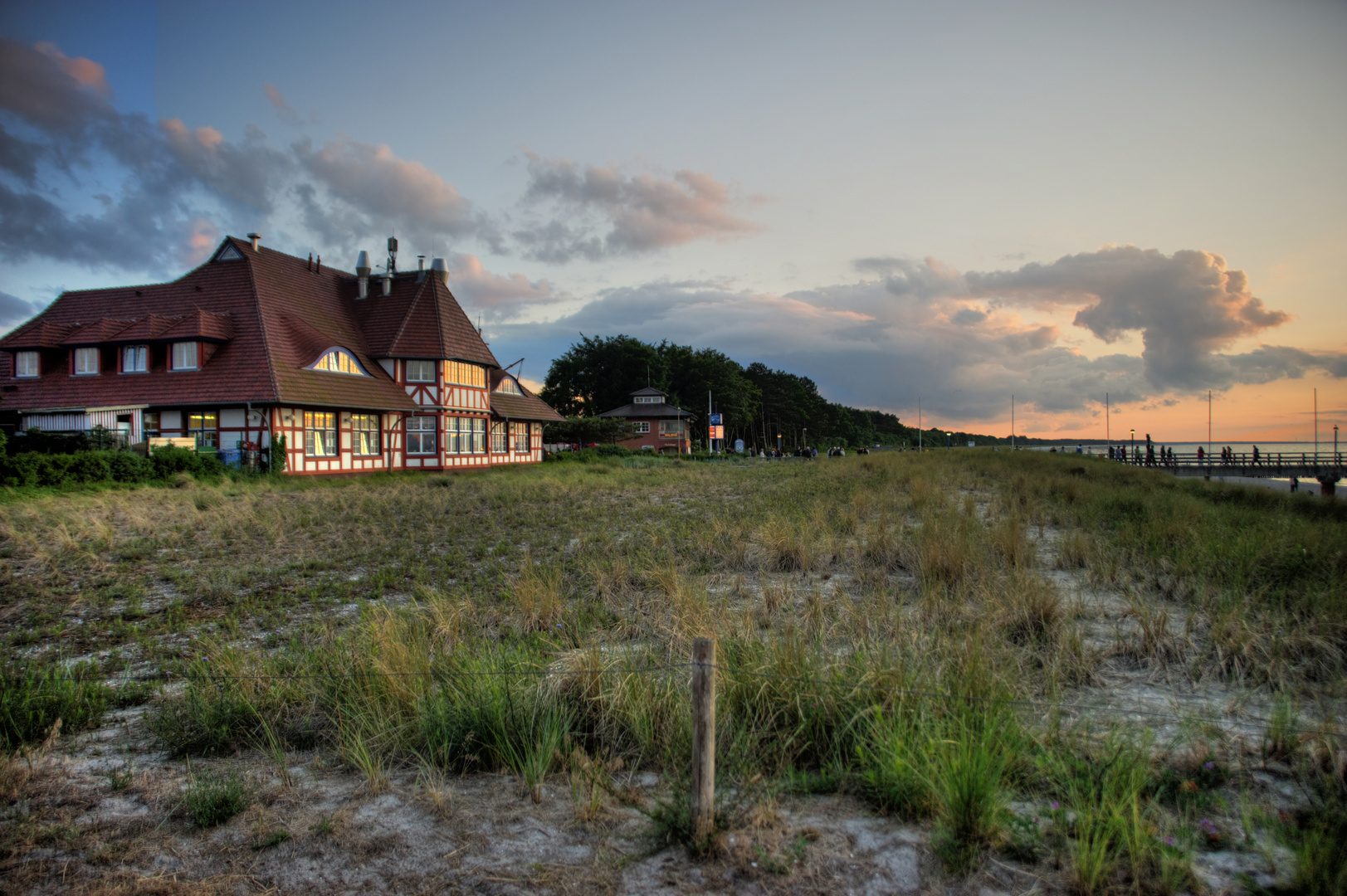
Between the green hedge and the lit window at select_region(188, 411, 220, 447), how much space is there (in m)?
4.63

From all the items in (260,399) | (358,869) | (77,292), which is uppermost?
(77,292)

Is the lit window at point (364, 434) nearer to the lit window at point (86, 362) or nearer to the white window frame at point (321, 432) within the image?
the white window frame at point (321, 432)

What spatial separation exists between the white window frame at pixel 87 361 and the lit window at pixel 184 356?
11.5ft

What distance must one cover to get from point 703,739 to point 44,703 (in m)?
4.80

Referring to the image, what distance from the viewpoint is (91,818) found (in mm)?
3502

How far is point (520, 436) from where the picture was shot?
137 ft

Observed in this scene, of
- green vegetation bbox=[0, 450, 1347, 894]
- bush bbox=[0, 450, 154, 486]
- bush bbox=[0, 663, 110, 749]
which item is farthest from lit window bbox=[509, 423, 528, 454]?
bush bbox=[0, 663, 110, 749]

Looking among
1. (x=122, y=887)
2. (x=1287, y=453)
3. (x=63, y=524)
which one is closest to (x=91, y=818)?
(x=122, y=887)

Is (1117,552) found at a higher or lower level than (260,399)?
lower

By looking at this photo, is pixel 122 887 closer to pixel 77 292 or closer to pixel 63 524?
pixel 63 524

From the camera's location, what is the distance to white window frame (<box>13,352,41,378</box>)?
93.2ft

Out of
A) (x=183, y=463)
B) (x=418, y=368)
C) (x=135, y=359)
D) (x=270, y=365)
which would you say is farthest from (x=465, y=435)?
(x=183, y=463)

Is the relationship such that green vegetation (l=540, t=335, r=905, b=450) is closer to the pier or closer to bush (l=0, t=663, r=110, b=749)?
the pier

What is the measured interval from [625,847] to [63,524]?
13538 millimetres
